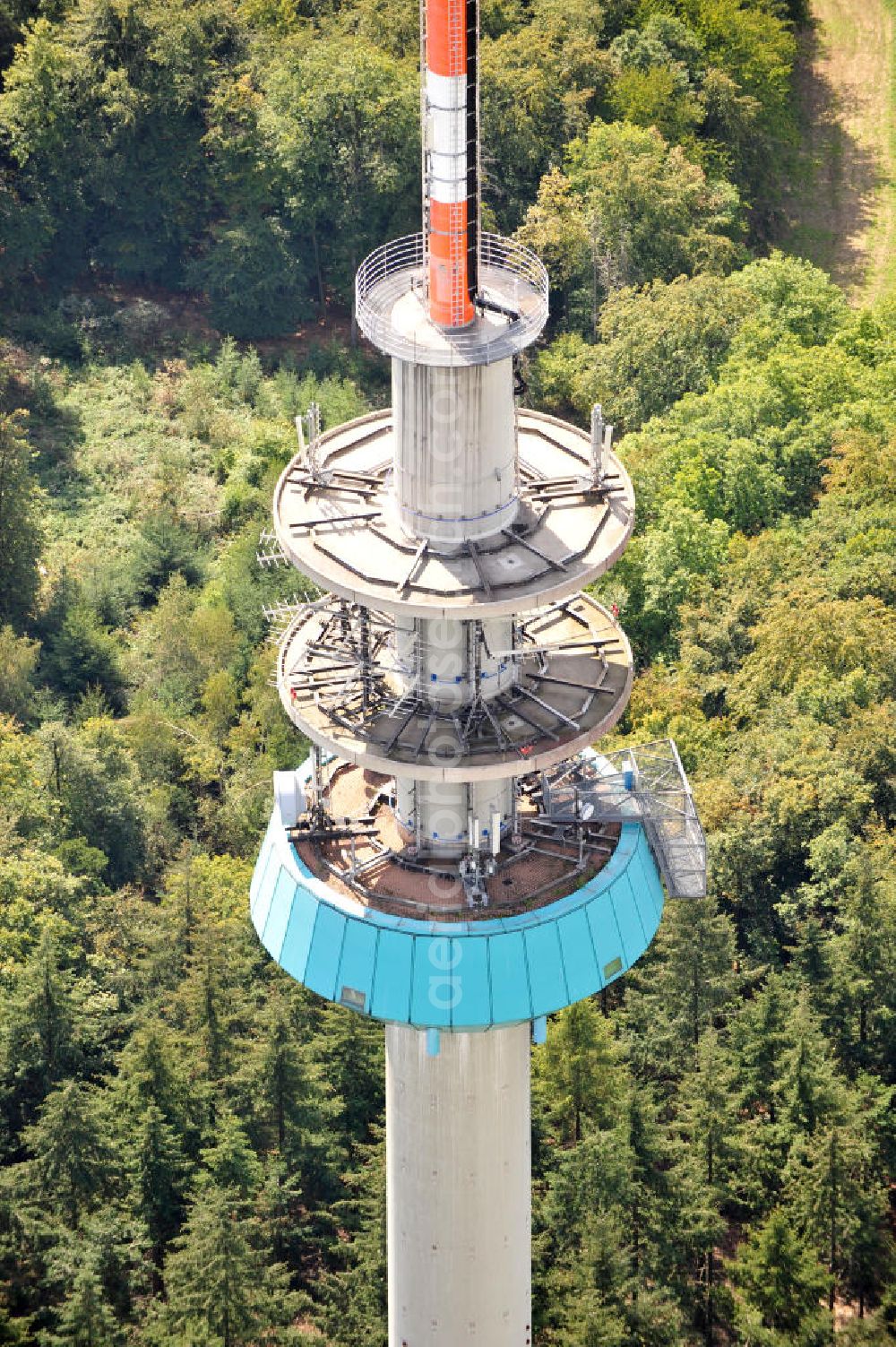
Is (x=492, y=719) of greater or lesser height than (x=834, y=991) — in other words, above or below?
above

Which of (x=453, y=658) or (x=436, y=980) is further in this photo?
(x=436, y=980)

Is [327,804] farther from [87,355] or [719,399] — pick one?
[87,355]

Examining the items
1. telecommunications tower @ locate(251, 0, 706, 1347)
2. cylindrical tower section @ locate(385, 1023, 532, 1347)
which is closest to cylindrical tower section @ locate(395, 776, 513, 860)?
telecommunications tower @ locate(251, 0, 706, 1347)

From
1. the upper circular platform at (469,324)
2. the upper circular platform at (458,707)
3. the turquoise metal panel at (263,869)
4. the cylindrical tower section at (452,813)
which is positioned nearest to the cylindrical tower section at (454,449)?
the upper circular platform at (469,324)

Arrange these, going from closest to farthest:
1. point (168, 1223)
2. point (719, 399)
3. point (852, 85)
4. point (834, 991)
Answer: point (168, 1223) → point (834, 991) → point (719, 399) → point (852, 85)

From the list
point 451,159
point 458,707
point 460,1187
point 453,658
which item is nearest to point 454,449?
point 453,658

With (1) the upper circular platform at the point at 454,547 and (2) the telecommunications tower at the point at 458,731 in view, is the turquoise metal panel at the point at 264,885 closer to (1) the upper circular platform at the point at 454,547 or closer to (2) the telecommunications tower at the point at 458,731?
(2) the telecommunications tower at the point at 458,731

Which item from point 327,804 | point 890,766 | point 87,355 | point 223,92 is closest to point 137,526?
Result: point 87,355

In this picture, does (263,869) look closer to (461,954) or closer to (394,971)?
(394,971)
